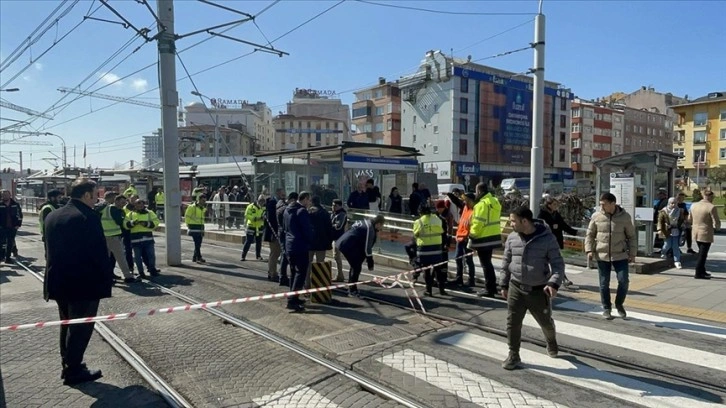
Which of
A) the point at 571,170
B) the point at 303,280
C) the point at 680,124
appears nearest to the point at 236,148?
the point at 571,170

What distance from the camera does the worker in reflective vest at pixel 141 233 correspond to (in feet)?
35.2

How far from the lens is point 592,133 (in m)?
87.1

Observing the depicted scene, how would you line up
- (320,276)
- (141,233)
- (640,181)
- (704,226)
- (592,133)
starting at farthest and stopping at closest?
(592,133)
(640,181)
(141,233)
(704,226)
(320,276)

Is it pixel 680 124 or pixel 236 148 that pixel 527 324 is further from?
pixel 236 148

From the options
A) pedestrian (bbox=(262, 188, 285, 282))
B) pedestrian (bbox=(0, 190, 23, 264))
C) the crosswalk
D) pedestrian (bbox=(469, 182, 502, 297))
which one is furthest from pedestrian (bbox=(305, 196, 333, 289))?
pedestrian (bbox=(0, 190, 23, 264))

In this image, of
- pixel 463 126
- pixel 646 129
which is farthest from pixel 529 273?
pixel 646 129

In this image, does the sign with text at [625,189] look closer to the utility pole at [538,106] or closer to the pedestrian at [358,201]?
the utility pole at [538,106]

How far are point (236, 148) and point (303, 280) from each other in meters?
98.7

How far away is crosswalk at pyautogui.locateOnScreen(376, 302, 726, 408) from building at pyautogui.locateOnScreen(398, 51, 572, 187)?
59165 mm

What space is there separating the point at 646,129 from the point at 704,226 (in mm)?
98130

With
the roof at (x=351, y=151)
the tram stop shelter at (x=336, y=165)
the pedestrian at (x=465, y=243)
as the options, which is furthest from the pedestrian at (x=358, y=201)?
the pedestrian at (x=465, y=243)

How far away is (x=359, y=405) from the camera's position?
4.43m

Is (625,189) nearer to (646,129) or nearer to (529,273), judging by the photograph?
(529,273)

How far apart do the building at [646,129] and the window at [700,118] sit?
20263 mm
